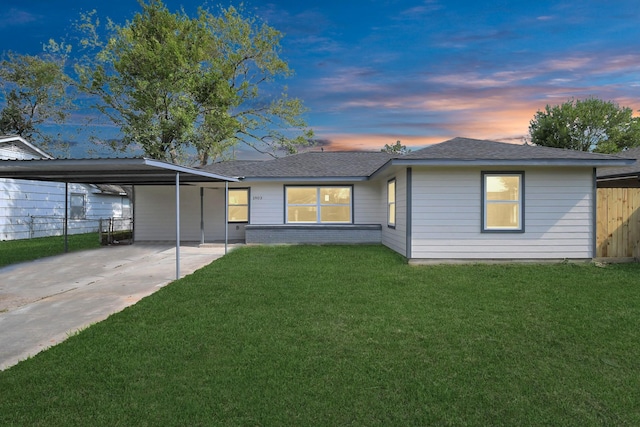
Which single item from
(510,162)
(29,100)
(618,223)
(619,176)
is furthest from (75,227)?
(619,176)

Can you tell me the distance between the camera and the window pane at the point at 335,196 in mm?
15094

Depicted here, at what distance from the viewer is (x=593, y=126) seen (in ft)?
→ 103

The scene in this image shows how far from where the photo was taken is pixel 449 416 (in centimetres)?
282

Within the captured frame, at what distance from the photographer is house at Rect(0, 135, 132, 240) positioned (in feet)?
55.1

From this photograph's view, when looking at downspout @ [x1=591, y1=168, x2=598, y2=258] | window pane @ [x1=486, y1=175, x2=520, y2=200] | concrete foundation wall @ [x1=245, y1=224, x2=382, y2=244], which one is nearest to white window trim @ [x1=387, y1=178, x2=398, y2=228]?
concrete foundation wall @ [x1=245, y1=224, x2=382, y2=244]

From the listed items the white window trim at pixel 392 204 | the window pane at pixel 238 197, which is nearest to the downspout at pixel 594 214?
the white window trim at pixel 392 204

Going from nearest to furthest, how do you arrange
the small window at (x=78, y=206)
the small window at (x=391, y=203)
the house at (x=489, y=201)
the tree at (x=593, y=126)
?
the house at (x=489, y=201)
the small window at (x=391, y=203)
the small window at (x=78, y=206)
the tree at (x=593, y=126)

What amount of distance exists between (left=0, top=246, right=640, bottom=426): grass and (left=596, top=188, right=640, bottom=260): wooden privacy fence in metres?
3.73

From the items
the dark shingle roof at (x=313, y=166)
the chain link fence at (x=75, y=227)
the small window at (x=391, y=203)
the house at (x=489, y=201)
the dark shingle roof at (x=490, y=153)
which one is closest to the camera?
the dark shingle roof at (x=490, y=153)

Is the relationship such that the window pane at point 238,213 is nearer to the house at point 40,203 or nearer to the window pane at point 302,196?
the window pane at point 302,196

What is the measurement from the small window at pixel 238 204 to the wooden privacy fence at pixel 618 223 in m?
10.8

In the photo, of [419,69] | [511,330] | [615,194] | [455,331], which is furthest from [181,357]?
[419,69]

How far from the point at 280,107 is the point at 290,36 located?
416cm

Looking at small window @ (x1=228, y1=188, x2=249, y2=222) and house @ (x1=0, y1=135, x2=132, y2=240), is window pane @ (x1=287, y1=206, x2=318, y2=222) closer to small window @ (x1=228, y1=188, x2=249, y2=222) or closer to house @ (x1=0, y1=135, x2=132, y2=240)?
small window @ (x1=228, y1=188, x2=249, y2=222)
